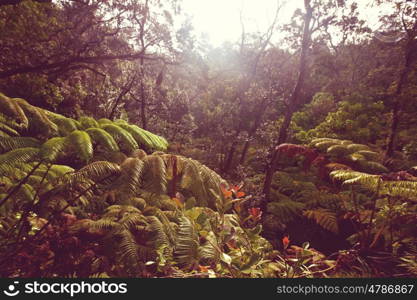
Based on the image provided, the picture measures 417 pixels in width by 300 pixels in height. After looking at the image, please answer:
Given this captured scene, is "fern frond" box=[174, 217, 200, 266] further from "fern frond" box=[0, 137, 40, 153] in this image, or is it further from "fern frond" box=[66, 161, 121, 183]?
"fern frond" box=[0, 137, 40, 153]

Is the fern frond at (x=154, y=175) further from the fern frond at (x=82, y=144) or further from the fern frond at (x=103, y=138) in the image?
the fern frond at (x=82, y=144)

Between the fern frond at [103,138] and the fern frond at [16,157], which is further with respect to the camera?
the fern frond at [103,138]

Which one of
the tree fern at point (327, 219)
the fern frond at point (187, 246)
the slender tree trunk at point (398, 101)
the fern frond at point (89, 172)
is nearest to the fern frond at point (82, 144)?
the fern frond at point (89, 172)

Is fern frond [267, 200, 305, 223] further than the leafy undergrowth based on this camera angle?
Yes

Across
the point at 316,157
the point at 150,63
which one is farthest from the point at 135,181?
the point at 150,63

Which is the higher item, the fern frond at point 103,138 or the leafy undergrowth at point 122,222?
the fern frond at point 103,138

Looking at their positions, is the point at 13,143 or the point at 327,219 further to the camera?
the point at 327,219

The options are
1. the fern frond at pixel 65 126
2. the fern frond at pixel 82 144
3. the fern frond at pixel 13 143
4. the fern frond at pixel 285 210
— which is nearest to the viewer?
the fern frond at pixel 82 144

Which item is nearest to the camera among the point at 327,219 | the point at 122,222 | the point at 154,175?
the point at 122,222

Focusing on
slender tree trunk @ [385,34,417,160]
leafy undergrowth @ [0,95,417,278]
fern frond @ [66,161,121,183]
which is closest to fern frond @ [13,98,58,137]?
leafy undergrowth @ [0,95,417,278]

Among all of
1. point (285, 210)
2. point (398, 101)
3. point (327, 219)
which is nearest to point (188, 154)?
point (285, 210)

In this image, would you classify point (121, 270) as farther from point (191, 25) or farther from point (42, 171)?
point (191, 25)

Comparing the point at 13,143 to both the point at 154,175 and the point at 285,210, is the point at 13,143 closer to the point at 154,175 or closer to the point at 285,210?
the point at 154,175

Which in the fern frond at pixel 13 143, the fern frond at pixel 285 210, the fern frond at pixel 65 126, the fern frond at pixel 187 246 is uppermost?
the fern frond at pixel 65 126
